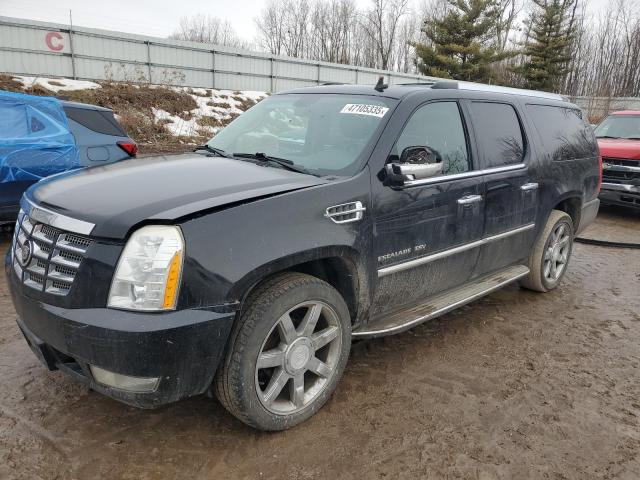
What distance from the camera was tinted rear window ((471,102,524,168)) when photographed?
3.81m

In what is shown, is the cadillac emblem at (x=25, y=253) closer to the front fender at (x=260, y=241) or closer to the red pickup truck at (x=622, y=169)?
the front fender at (x=260, y=241)

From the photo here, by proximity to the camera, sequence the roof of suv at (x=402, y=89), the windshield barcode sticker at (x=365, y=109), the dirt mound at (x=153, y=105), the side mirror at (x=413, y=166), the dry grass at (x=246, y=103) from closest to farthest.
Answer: the side mirror at (x=413, y=166)
the windshield barcode sticker at (x=365, y=109)
the roof of suv at (x=402, y=89)
the dirt mound at (x=153, y=105)
the dry grass at (x=246, y=103)

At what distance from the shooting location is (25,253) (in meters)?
2.47

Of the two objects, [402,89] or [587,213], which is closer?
[402,89]

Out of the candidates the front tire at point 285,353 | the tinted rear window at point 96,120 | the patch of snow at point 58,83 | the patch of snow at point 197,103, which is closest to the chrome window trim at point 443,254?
the front tire at point 285,353

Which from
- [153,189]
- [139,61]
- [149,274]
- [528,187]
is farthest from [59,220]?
[139,61]

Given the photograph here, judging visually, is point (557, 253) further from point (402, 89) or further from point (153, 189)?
point (153, 189)

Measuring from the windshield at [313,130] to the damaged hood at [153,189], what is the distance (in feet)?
0.91

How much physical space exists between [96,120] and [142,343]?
5362mm

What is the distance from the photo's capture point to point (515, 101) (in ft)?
14.1

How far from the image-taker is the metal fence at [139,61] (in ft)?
59.1

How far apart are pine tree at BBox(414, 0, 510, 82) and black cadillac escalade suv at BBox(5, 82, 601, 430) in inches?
1353

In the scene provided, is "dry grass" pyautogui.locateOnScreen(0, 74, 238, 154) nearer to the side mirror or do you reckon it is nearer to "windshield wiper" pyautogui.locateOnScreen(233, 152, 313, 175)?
"windshield wiper" pyautogui.locateOnScreen(233, 152, 313, 175)

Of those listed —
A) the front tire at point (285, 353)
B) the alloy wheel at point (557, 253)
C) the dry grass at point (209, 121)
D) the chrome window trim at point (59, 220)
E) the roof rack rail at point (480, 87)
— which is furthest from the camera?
the dry grass at point (209, 121)
